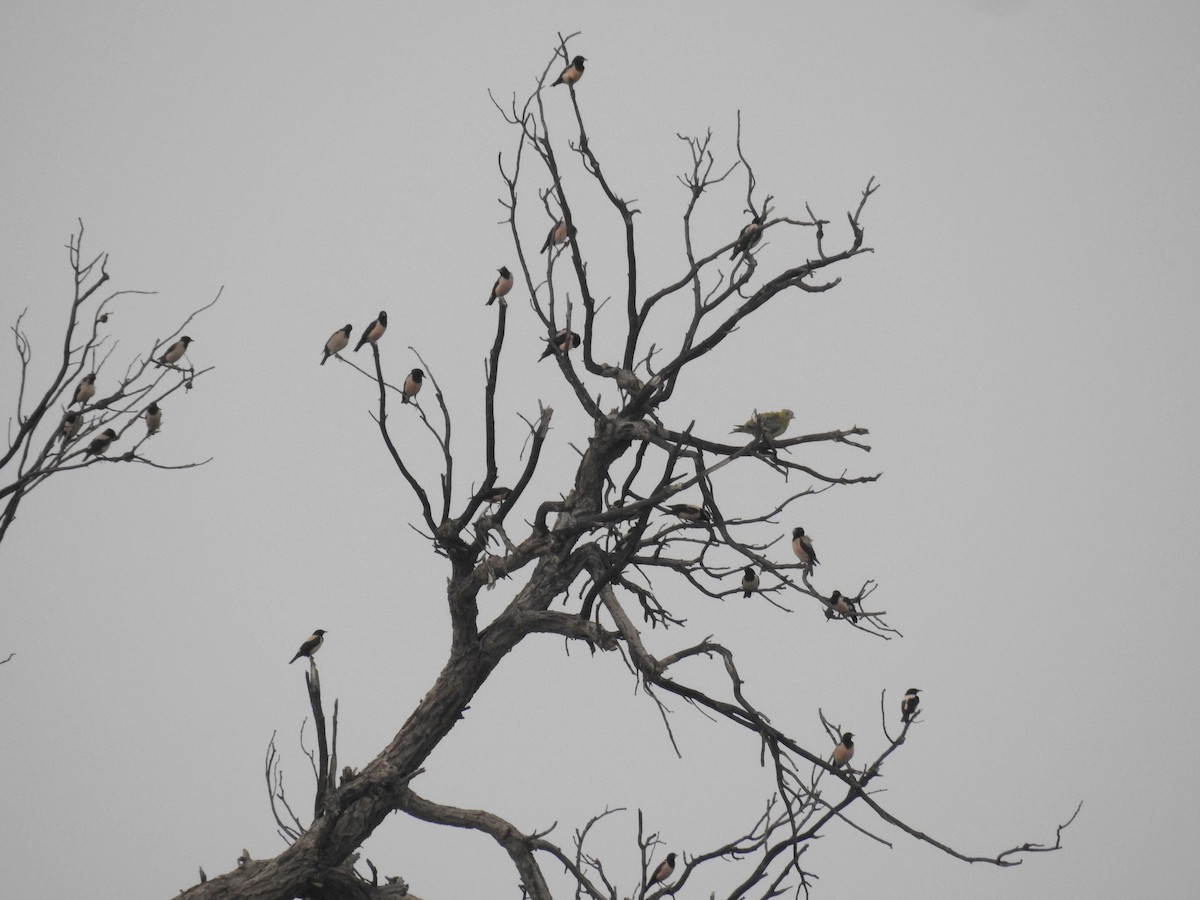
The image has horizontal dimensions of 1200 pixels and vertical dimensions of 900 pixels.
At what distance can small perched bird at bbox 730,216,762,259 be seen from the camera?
6109 millimetres

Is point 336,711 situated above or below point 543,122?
below

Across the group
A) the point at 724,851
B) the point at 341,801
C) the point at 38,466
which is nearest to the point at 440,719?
the point at 341,801

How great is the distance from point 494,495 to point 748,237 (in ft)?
7.01

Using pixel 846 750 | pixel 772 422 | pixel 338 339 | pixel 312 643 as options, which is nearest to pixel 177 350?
pixel 338 339

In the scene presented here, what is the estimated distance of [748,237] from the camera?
6.23 meters

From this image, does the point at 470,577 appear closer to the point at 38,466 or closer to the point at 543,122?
the point at 38,466

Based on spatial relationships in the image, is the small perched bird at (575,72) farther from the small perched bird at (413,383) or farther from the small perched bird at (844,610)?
the small perched bird at (844,610)

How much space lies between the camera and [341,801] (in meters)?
5.18

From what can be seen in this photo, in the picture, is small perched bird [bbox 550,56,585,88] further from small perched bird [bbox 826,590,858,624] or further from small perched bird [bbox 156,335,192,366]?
small perched bird [bbox 156,335,192,366]

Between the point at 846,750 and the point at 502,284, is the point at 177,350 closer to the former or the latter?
the point at 502,284

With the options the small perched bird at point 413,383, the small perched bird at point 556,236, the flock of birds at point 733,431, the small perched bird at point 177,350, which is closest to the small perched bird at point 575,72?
the flock of birds at point 733,431

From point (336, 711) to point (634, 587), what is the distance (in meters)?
1.77

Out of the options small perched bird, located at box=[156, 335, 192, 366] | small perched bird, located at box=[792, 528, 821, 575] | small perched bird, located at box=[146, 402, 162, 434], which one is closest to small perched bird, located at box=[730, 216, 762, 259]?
small perched bird, located at box=[792, 528, 821, 575]

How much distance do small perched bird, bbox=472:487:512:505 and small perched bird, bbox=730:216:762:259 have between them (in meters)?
1.93
